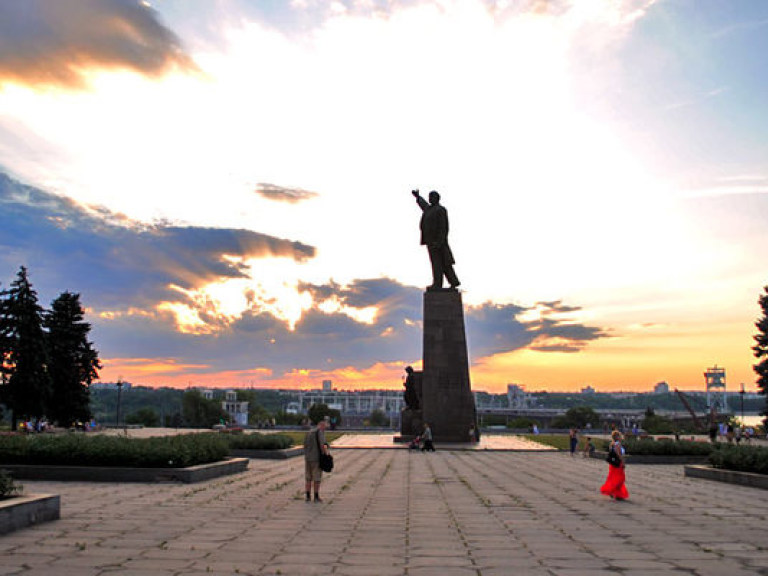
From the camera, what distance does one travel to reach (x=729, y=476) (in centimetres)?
1622

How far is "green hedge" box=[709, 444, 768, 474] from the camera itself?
15484 mm

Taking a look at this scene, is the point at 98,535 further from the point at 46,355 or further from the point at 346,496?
the point at 46,355

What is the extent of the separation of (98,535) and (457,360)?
913 inches

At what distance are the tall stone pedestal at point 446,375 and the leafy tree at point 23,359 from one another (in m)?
22.9

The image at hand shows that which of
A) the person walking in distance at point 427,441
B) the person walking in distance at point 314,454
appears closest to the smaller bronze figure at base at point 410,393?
the person walking in distance at point 427,441

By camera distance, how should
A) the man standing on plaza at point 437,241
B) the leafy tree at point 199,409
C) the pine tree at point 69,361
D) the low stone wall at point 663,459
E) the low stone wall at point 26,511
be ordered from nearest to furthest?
the low stone wall at point 26,511
the low stone wall at point 663,459
the man standing on plaza at point 437,241
the pine tree at point 69,361
the leafy tree at point 199,409

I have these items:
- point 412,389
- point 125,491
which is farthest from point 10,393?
point 125,491

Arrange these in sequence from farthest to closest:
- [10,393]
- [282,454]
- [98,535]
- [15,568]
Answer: [10,393], [282,454], [98,535], [15,568]

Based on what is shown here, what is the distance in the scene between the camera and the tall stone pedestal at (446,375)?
30234 mm

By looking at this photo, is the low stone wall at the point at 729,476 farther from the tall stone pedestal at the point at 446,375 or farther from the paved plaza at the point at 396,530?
the tall stone pedestal at the point at 446,375

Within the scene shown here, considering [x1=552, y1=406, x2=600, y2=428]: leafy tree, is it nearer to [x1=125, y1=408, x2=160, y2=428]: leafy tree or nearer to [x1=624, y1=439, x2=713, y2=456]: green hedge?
[x1=125, y1=408, x2=160, y2=428]: leafy tree

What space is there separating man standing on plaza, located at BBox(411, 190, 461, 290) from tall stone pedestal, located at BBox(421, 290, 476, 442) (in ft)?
4.34

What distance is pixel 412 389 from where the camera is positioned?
3269 cm

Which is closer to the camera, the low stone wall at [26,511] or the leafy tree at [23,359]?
the low stone wall at [26,511]
